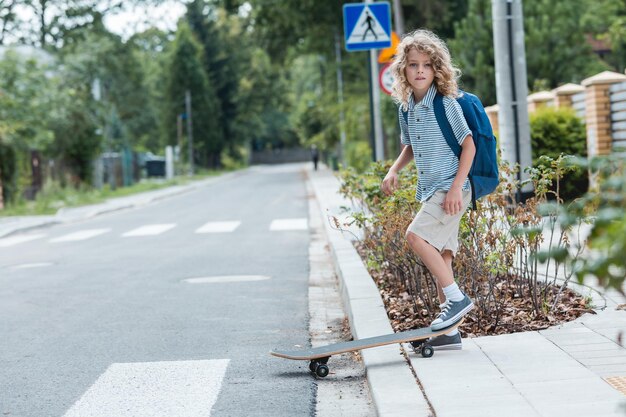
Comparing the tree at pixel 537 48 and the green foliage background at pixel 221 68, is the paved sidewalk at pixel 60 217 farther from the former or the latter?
the tree at pixel 537 48

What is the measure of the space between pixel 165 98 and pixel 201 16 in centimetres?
817

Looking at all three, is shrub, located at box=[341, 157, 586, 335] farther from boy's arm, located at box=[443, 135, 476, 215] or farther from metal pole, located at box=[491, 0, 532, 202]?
metal pole, located at box=[491, 0, 532, 202]

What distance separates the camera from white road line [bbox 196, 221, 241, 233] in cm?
1819

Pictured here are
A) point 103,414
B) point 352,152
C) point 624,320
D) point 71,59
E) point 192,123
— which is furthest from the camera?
point 192,123

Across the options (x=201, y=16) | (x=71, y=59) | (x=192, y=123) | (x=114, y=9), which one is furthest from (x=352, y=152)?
(x=201, y=16)

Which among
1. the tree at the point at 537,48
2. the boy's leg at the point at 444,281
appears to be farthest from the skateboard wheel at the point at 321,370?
the tree at the point at 537,48

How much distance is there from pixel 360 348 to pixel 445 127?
1.35 m

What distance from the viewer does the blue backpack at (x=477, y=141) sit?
5477 mm

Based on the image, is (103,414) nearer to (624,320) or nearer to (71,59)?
(624,320)

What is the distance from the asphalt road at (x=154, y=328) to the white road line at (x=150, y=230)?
6.64ft

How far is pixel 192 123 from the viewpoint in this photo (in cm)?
7700

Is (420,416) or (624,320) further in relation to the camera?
(624,320)

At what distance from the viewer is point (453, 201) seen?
536cm

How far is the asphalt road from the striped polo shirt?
1365 mm
